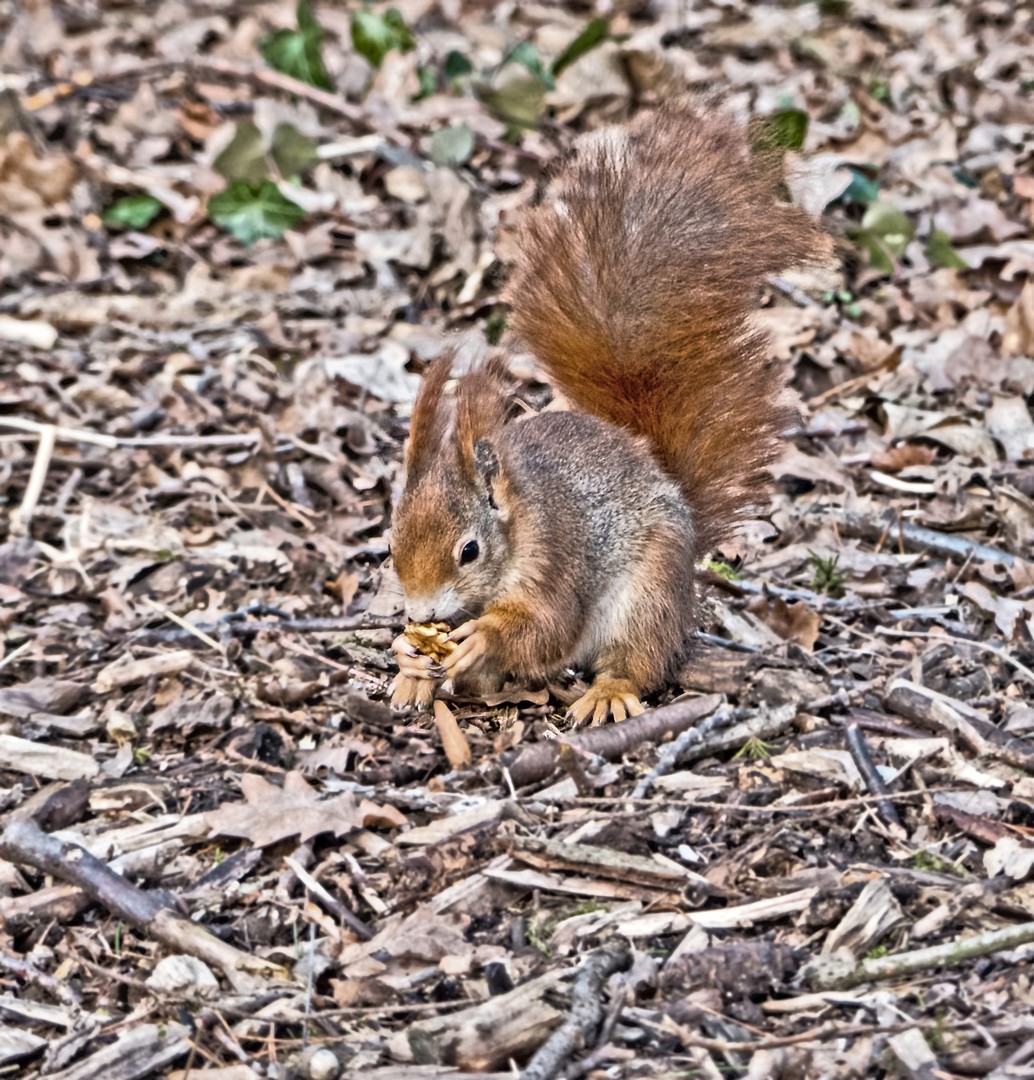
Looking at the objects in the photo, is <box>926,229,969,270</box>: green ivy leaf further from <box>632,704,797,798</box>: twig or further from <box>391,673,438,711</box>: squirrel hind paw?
<box>391,673,438,711</box>: squirrel hind paw

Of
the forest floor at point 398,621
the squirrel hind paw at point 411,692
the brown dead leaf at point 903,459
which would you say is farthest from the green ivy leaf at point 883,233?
the squirrel hind paw at point 411,692

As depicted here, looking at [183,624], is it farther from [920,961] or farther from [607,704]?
[920,961]

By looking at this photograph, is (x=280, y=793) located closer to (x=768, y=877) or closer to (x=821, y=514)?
(x=768, y=877)

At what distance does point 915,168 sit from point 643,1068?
4.19m

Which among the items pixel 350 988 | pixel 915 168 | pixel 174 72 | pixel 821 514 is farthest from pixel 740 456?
pixel 174 72

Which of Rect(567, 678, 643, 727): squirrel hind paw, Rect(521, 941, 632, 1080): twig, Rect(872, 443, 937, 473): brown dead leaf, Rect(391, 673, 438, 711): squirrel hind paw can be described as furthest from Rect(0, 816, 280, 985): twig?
Rect(872, 443, 937, 473): brown dead leaf

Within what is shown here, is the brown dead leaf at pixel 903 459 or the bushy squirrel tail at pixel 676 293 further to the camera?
the brown dead leaf at pixel 903 459

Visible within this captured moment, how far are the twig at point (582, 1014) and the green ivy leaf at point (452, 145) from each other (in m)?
3.96

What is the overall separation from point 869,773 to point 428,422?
109 cm

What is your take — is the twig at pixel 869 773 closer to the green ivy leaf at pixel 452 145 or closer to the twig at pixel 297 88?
the green ivy leaf at pixel 452 145

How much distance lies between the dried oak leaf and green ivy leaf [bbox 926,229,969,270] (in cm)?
312

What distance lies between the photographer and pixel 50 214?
19.0 feet

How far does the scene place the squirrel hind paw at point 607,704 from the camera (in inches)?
115

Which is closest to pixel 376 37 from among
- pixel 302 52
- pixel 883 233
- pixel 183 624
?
pixel 302 52
